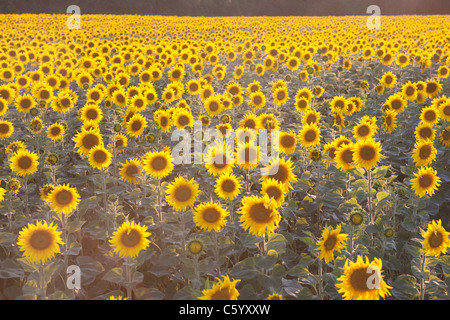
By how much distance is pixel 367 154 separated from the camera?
13.8 feet

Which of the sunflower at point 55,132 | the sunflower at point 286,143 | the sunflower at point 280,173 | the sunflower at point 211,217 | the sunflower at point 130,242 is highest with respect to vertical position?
the sunflower at point 55,132

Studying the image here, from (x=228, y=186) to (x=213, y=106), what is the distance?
312 cm

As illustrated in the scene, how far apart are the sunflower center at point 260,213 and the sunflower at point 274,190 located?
0.98 ft

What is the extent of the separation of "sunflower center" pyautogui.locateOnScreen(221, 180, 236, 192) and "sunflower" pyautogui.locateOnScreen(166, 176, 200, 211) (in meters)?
0.29

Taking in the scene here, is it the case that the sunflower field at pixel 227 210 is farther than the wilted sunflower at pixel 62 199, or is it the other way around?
the wilted sunflower at pixel 62 199

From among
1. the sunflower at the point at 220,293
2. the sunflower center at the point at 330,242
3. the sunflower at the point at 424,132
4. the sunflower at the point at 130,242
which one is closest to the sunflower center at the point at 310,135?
the sunflower at the point at 424,132

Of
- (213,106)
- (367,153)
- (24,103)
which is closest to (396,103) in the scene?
(367,153)

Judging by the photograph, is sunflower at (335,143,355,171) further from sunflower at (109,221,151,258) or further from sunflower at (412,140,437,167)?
sunflower at (109,221,151,258)

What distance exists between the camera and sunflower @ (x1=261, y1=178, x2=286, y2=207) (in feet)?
12.2

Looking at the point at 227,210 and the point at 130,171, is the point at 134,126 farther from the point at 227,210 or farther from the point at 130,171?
the point at 227,210

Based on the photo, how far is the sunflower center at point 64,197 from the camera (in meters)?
3.89

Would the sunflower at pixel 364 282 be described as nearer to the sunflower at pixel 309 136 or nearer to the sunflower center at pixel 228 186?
the sunflower center at pixel 228 186

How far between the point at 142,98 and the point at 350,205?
4.20 metres
